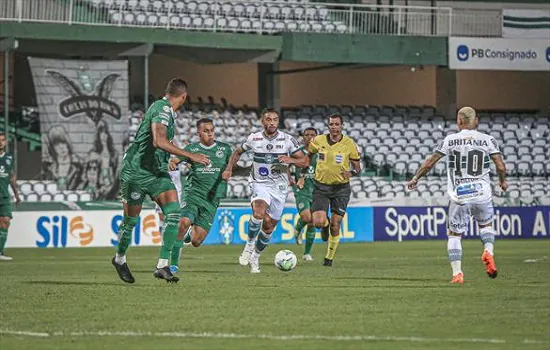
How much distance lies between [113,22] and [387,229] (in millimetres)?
11198

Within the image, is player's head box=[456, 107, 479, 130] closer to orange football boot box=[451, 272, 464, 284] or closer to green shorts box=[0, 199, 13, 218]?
orange football boot box=[451, 272, 464, 284]

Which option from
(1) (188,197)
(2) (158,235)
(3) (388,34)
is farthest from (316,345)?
(3) (388,34)

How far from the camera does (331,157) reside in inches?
824

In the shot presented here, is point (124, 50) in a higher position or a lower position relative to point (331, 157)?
higher

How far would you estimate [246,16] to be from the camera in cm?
4212

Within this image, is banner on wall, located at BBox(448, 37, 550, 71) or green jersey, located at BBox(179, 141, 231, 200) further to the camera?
banner on wall, located at BBox(448, 37, 550, 71)

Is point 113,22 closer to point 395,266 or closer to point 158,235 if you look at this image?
point 158,235

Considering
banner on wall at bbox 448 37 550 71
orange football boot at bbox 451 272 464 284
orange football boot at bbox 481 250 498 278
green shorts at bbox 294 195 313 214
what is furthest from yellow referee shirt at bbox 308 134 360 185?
banner on wall at bbox 448 37 550 71

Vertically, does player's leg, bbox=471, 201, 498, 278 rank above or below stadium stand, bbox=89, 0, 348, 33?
below

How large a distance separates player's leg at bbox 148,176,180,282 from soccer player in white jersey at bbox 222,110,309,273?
13.2 ft

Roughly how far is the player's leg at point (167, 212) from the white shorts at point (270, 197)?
4348mm

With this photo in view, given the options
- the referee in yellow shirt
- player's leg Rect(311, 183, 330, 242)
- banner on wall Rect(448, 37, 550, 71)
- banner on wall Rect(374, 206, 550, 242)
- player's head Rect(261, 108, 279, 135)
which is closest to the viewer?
player's head Rect(261, 108, 279, 135)

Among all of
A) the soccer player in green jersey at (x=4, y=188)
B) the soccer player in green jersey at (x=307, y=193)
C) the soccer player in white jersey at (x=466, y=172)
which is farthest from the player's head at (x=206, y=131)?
the soccer player in green jersey at (x=4, y=188)

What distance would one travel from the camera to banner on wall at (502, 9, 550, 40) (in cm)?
4459
